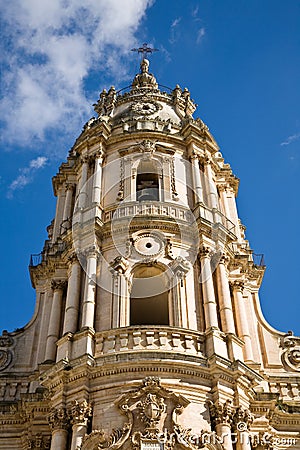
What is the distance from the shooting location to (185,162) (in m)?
25.8

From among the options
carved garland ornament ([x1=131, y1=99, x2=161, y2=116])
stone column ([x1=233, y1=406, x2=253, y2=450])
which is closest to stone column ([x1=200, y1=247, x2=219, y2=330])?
stone column ([x1=233, y1=406, x2=253, y2=450])

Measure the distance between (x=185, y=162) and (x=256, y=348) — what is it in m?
8.14

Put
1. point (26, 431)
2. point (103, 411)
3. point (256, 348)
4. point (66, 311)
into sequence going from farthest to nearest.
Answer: point (256, 348) → point (66, 311) → point (26, 431) → point (103, 411)

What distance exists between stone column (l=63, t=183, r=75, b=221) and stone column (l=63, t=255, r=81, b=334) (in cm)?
416

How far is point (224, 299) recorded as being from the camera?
20.8 metres

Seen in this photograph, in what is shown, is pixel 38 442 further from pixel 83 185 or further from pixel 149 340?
pixel 83 185

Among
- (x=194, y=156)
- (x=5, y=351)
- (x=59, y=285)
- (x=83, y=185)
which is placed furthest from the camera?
(x=194, y=156)

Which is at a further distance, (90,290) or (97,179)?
(97,179)

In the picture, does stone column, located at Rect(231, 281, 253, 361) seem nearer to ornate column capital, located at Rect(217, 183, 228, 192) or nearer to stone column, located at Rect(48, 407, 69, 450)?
ornate column capital, located at Rect(217, 183, 228, 192)

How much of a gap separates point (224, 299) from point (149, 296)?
2.57 meters

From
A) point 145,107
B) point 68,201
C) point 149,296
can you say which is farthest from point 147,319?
point 145,107

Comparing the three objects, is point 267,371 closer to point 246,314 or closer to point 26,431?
point 246,314

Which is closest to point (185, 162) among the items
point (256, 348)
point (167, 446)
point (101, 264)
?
point (101, 264)

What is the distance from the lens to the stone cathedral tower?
1720 centimetres
